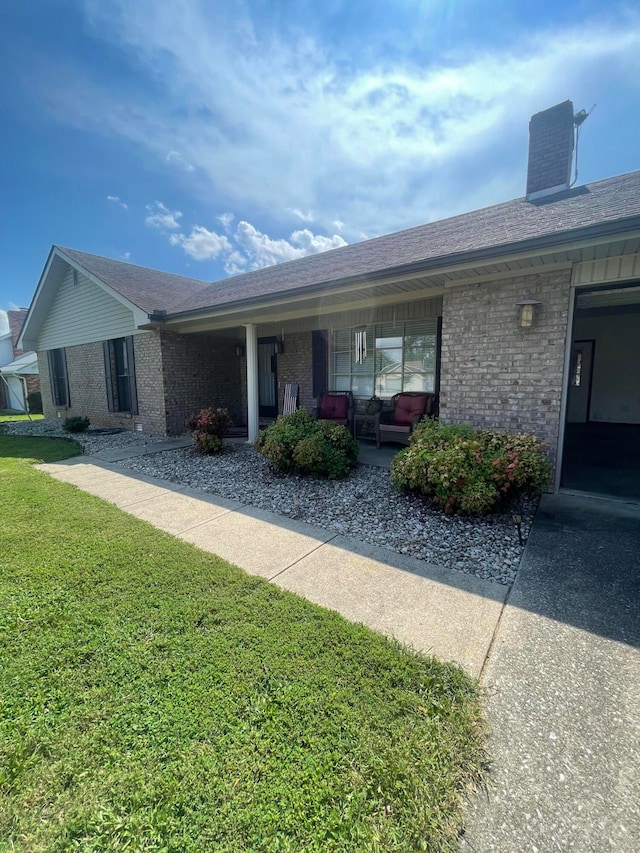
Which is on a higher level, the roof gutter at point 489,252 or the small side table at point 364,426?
the roof gutter at point 489,252

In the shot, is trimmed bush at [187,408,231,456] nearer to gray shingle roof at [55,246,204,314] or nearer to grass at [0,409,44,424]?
gray shingle roof at [55,246,204,314]

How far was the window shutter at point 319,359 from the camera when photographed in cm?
905

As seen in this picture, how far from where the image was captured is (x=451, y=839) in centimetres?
127

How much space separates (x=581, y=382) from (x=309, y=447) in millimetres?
8347

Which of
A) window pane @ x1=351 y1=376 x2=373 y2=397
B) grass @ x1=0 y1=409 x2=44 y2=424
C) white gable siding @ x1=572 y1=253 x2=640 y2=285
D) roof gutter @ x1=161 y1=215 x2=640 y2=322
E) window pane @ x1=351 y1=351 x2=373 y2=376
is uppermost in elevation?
roof gutter @ x1=161 y1=215 x2=640 y2=322

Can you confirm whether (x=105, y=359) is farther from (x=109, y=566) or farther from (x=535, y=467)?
(x=535, y=467)

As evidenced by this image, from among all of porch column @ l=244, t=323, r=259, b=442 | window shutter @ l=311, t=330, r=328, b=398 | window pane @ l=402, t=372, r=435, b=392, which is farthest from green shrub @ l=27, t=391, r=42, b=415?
window pane @ l=402, t=372, r=435, b=392

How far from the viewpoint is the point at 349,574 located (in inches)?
119

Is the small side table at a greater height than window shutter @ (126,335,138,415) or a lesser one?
lesser

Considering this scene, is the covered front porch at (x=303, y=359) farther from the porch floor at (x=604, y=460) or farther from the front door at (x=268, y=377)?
the porch floor at (x=604, y=460)

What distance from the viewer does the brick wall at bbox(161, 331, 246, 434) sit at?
9438mm

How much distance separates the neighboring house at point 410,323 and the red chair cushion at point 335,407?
28.7 inches

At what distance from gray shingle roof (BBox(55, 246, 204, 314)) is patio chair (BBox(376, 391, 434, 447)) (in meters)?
5.72

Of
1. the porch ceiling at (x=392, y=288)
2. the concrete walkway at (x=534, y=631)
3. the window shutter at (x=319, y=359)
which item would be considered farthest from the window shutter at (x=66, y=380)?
the concrete walkway at (x=534, y=631)
